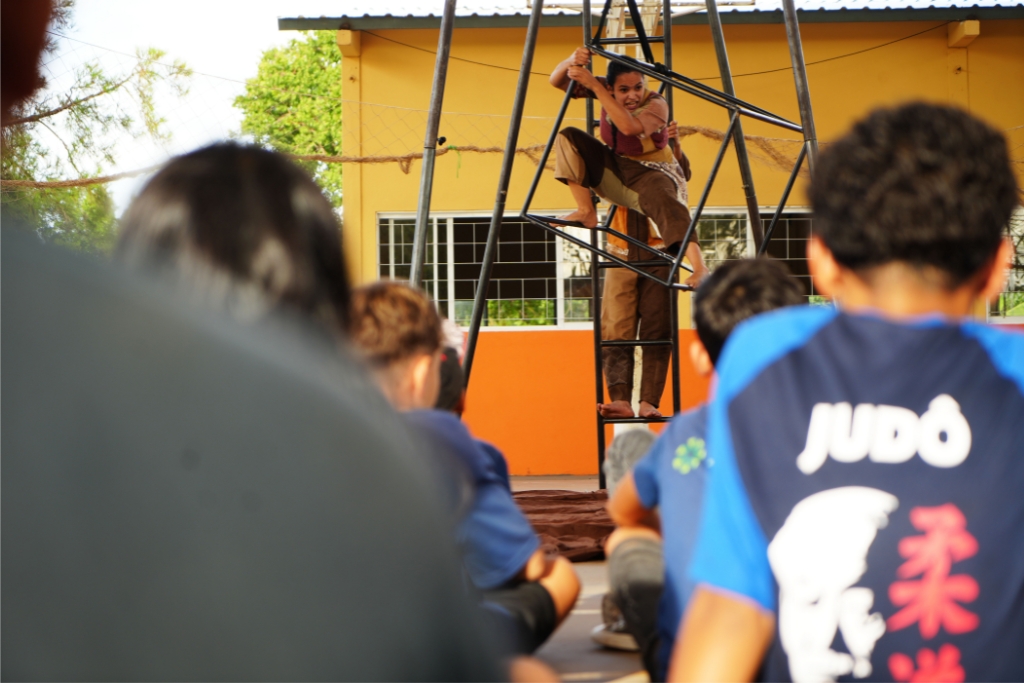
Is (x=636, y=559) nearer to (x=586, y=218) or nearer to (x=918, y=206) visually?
(x=918, y=206)

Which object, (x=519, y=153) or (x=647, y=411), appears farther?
(x=519, y=153)

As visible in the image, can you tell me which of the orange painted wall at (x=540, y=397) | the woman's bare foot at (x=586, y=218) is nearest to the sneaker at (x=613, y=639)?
the woman's bare foot at (x=586, y=218)

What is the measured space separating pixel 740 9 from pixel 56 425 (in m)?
9.57

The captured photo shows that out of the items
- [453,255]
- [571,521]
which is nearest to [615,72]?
[571,521]

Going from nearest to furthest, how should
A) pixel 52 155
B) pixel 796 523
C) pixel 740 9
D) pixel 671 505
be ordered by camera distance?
pixel 796 523
pixel 671 505
pixel 52 155
pixel 740 9

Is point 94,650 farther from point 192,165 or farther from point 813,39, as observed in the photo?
point 813,39

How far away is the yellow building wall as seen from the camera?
30.7 ft

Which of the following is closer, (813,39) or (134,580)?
(134,580)

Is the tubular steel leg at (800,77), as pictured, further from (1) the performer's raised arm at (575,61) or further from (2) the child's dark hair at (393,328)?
(2) the child's dark hair at (393,328)

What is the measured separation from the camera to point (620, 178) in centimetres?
471

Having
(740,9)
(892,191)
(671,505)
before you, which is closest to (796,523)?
(892,191)

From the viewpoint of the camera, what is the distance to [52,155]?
780 centimetres

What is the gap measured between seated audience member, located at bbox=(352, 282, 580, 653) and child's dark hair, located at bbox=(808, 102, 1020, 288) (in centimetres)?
65

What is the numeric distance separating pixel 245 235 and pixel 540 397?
8.90m
